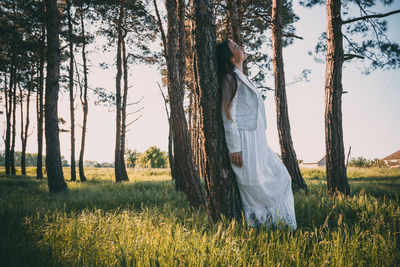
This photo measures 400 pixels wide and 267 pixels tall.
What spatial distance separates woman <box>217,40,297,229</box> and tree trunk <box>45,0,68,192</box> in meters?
6.66

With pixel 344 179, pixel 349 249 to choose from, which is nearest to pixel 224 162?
pixel 349 249

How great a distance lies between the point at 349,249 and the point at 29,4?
13.0 metres

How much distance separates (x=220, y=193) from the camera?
241 cm

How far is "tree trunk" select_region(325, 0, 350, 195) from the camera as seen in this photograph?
483cm

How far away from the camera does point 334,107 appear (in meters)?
4.87

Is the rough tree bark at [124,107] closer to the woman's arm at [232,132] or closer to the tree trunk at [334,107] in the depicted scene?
the tree trunk at [334,107]

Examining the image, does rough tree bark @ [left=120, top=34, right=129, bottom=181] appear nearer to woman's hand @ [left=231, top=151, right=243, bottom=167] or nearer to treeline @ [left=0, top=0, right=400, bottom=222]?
treeline @ [left=0, top=0, right=400, bottom=222]

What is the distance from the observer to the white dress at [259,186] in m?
2.36

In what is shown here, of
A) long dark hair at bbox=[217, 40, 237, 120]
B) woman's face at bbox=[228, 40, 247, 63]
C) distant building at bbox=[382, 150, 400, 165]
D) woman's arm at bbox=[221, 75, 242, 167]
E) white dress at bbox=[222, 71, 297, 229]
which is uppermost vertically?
woman's face at bbox=[228, 40, 247, 63]

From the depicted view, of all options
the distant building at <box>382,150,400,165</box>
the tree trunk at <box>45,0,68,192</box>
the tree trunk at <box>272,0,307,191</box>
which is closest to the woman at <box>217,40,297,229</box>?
the tree trunk at <box>272,0,307,191</box>

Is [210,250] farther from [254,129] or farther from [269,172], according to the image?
[254,129]

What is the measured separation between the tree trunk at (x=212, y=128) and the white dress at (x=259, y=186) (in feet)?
0.36

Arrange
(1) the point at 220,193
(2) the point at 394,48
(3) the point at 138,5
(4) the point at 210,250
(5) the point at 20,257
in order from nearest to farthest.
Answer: (4) the point at 210,250, (5) the point at 20,257, (1) the point at 220,193, (2) the point at 394,48, (3) the point at 138,5

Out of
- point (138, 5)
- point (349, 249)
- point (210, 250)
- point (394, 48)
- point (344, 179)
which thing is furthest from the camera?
point (138, 5)
